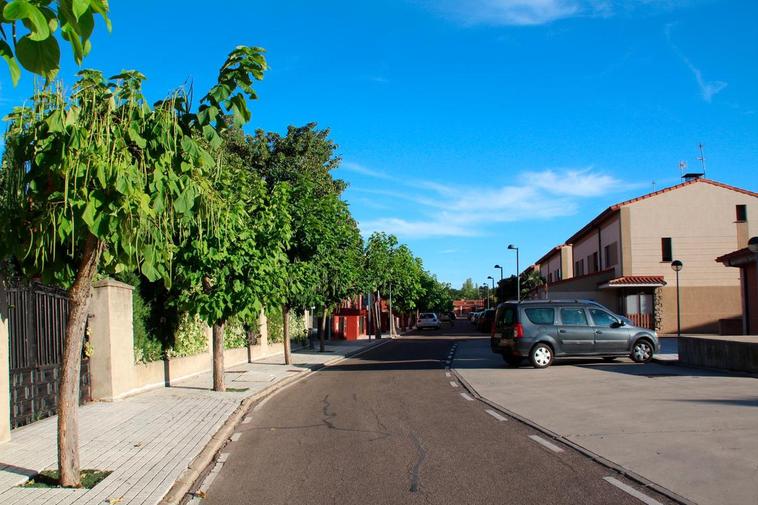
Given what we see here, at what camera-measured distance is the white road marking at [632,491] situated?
599 cm

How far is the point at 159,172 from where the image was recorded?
617 cm

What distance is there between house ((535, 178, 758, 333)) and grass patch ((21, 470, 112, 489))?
3341 cm

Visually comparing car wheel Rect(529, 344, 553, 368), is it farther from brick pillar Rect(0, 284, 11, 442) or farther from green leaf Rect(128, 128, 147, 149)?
green leaf Rect(128, 128, 147, 149)

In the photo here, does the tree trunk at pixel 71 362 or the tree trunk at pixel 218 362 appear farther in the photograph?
the tree trunk at pixel 218 362

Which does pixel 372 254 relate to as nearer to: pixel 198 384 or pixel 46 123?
pixel 198 384

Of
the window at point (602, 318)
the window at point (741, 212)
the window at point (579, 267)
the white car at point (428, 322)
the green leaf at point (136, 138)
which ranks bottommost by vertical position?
the white car at point (428, 322)

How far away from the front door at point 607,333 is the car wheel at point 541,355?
148 cm

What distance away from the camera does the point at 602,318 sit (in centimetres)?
2034

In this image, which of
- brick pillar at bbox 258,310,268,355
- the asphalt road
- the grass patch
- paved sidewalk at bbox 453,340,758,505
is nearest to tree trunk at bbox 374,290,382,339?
brick pillar at bbox 258,310,268,355

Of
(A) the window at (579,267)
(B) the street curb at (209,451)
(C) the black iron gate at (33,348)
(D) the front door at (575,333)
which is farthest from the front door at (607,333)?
(A) the window at (579,267)

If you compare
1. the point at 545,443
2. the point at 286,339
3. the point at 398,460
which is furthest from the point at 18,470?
the point at 286,339

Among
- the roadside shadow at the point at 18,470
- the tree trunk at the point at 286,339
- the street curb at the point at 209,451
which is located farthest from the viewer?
the tree trunk at the point at 286,339

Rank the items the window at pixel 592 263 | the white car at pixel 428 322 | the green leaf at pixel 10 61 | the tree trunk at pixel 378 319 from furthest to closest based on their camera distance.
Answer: the white car at pixel 428 322 → the tree trunk at pixel 378 319 → the window at pixel 592 263 → the green leaf at pixel 10 61

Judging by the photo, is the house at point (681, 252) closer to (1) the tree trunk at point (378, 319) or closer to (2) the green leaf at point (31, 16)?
(1) the tree trunk at point (378, 319)
